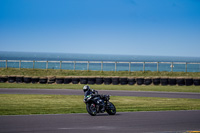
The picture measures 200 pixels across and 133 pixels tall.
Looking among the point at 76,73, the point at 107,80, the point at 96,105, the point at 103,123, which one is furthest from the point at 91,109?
the point at 76,73

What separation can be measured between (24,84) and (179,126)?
2422cm

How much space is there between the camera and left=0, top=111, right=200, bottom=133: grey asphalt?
10.7m

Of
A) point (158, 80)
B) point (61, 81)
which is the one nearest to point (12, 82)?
point (61, 81)

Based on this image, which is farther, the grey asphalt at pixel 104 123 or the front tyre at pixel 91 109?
the front tyre at pixel 91 109

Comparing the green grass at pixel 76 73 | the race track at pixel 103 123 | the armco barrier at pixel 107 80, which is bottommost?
the race track at pixel 103 123

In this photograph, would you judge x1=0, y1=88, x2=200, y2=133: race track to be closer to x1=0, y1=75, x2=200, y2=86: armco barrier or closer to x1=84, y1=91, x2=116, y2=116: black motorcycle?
x1=84, y1=91, x2=116, y2=116: black motorcycle

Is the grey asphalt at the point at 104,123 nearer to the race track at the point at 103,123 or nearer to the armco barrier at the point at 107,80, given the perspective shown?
the race track at the point at 103,123

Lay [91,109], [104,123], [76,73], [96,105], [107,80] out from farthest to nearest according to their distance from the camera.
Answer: [76,73] < [107,80] < [96,105] < [91,109] < [104,123]

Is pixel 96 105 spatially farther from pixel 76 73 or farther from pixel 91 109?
pixel 76 73

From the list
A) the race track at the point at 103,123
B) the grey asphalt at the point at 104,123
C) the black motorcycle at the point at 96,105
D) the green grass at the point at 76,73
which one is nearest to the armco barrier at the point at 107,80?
the green grass at the point at 76,73

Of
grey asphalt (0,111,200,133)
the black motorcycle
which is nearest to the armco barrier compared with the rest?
the black motorcycle

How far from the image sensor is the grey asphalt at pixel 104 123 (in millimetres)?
10703

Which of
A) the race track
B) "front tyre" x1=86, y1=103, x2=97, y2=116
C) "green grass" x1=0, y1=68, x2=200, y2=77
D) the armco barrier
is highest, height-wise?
"green grass" x1=0, y1=68, x2=200, y2=77

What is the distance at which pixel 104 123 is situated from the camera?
39.9 ft
